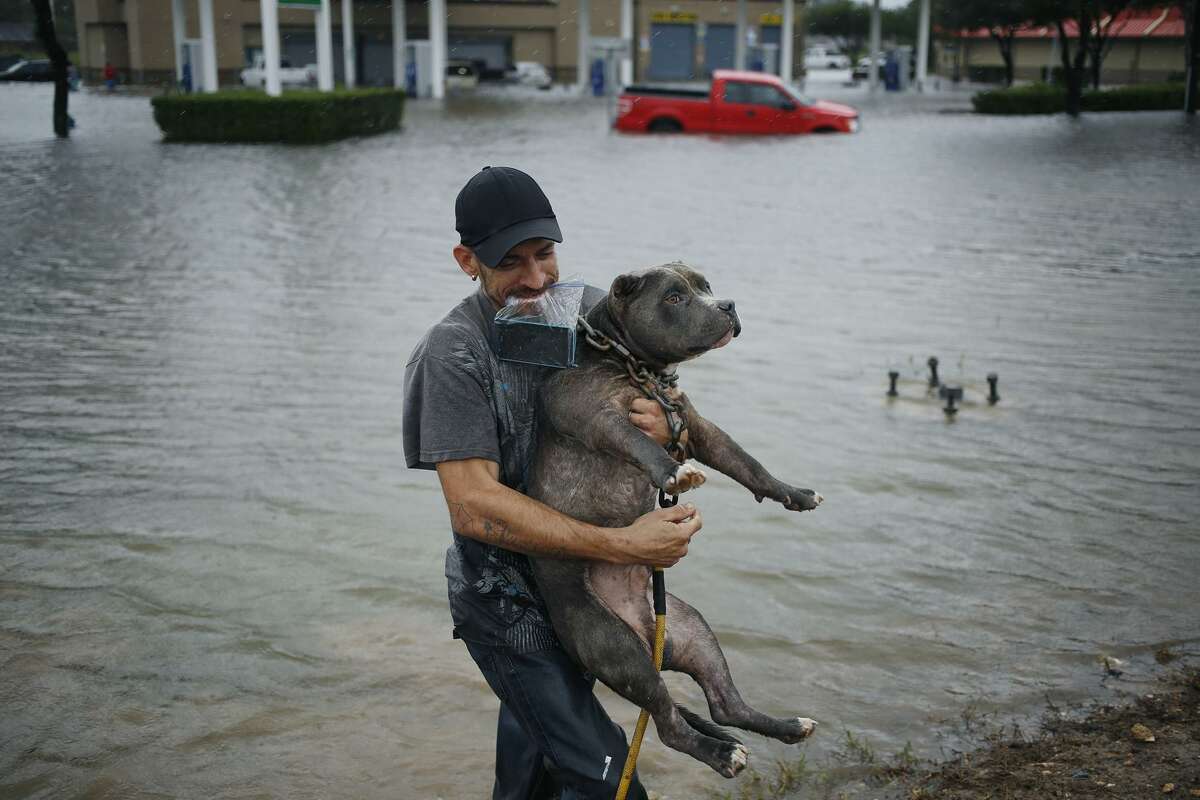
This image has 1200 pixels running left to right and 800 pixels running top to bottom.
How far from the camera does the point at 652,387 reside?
306 centimetres

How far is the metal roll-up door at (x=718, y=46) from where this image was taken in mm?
67500

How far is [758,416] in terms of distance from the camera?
27.5ft

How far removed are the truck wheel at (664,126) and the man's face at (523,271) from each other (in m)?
28.8

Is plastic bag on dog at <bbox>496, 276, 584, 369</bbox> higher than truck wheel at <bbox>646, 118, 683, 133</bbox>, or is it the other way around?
truck wheel at <bbox>646, 118, 683, 133</bbox>

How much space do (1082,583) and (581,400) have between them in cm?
391

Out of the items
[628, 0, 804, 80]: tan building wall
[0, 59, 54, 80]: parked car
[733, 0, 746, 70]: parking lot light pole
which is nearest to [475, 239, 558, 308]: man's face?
[733, 0, 746, 70]: parking lot light pole

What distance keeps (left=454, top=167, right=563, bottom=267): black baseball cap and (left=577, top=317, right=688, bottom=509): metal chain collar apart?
0.28m

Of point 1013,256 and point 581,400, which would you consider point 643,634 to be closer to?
point 581,400

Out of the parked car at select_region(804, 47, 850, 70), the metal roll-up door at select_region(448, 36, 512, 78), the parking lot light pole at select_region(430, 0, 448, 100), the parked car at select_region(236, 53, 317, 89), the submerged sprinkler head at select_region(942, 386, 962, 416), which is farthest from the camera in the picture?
the parked car at select_region(804, 47, 850, 70)

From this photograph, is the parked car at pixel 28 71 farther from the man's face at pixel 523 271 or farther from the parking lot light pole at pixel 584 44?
the man's face at pixel 523 271

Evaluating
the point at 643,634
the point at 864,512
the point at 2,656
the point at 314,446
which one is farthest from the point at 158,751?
the point at 864,512

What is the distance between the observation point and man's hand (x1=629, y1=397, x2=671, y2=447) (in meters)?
2.97

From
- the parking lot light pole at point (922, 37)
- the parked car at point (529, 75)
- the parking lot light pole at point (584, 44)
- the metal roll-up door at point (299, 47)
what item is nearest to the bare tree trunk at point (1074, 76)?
the parking lot light pole at point (922, 37)

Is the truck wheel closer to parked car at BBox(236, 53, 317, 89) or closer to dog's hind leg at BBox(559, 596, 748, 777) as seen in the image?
parked car at BBox(236, 53, 317, 89)
